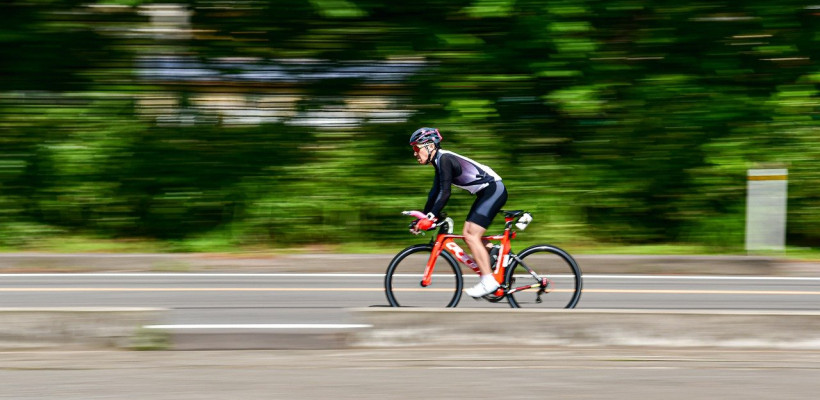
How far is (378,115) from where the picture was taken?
13781 mm

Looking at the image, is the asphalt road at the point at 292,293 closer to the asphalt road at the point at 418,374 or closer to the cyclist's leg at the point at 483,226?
the cyclist's leg at the point at 483,226

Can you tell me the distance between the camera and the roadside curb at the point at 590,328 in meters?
6.92

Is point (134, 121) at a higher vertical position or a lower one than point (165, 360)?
higher

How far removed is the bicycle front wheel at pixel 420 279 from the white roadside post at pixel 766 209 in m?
5.56

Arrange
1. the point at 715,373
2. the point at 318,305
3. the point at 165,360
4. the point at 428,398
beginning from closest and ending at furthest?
the point at 428,398 < the point at 715,373 < the point at 165,360 < the point at 318,305

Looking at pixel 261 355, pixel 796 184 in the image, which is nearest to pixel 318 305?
pixel 261 355

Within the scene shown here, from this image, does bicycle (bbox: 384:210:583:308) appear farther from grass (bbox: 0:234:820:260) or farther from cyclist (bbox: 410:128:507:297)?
grass (bbox: 0:234:820:260)

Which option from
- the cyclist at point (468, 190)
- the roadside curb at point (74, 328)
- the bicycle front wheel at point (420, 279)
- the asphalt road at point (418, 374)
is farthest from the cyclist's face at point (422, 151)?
the roadside curb at point (74, 328)

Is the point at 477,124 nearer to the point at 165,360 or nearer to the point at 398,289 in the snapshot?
the point at 398,289

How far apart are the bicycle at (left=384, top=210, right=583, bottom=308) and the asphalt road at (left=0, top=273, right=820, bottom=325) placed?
568 mm

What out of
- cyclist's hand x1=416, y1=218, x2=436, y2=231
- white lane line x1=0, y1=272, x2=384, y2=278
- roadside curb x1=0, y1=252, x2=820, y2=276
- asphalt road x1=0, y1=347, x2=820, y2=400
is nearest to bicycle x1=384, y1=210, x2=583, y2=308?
cyclist's hand x1=416, y1=218, x2=436, y2=231

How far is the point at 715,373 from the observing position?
6.05 metres

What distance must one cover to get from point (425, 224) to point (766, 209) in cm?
613

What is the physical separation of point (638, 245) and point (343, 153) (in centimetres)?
422
